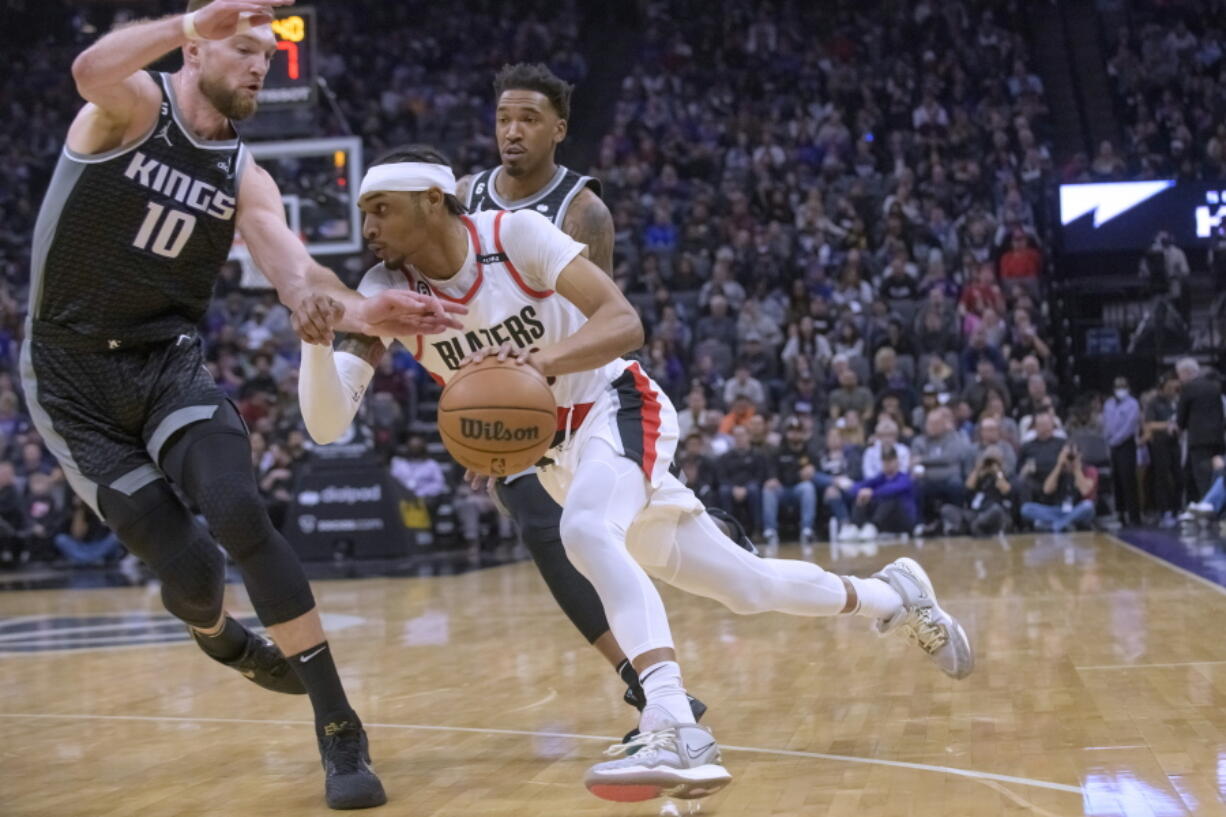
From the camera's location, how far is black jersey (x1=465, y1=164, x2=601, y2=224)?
5242 mm

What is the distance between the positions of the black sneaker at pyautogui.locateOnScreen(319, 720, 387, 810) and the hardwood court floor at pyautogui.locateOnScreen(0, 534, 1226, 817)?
0.07 metres

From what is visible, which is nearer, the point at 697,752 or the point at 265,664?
the point at 697,752

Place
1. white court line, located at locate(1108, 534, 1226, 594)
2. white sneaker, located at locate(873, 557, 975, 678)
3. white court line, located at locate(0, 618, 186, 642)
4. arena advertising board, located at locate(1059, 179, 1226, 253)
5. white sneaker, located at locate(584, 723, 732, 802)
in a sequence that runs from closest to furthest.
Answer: white sneaker, located at locate(584, 723, 732, 802) → white sneaker, located at locate(873, 557, 975, 678) → white court line, located at locate(1108, 534, 1226, 594) → white court line, located at locate(0, 618, 186, 642) → arena advertising board, located at locate(1059, 179, 1226, 253)

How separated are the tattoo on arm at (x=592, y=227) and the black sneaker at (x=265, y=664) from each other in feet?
5.36

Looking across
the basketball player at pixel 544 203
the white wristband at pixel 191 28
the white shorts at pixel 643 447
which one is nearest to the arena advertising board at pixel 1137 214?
the basketball player at pixel 544 203

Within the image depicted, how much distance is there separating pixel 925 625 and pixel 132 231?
110 inches

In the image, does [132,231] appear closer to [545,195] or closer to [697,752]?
[545,195]

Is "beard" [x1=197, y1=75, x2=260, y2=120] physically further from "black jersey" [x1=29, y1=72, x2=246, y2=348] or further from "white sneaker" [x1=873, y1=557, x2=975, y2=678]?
"white sneaker" [x1=873, y1=557, x2=975, y2=678]

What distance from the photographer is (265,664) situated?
4836 millimetres

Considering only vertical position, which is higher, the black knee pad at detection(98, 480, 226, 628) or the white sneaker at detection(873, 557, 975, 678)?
the black knee pad at detection(98, 480, 226, 628)

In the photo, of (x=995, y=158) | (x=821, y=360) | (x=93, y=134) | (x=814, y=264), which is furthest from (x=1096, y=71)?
(x=93, y=134)

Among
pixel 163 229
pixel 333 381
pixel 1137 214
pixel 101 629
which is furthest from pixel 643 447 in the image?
pixel 1137 214

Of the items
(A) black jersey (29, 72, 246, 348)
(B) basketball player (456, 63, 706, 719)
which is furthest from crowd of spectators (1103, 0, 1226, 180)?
(A) black jersey (29, 72, 246, 348)

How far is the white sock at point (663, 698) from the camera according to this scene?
3.82 metres
